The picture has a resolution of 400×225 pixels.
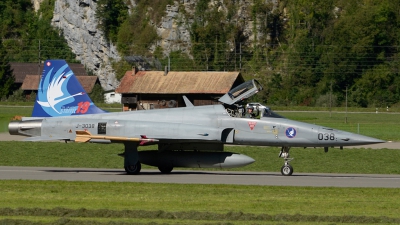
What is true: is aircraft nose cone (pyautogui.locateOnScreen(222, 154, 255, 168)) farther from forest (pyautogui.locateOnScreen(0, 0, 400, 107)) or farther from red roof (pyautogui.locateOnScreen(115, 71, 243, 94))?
forest (pyautogui.locateOnScreen(0, 0, 400, 107))

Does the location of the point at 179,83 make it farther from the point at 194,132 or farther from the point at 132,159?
the point at 194,132

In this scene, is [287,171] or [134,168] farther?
[134,168]

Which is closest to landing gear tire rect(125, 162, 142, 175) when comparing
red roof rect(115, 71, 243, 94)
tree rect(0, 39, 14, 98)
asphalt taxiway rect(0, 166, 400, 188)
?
asphalt taxiway rect(0, 166, 400, 188)

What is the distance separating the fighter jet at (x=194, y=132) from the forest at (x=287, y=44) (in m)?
60.8

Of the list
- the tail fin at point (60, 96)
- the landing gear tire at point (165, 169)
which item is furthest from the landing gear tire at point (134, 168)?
the tail fin at point (60, 96)

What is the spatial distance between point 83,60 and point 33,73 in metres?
6.82

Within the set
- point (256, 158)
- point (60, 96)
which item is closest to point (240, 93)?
point (60, 96)

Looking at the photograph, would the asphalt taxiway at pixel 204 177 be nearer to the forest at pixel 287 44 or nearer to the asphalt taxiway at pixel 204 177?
the asphalt taxiway at pixel 204 177

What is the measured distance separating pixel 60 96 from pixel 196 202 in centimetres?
905

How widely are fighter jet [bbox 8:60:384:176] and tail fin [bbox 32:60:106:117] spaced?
49 cm

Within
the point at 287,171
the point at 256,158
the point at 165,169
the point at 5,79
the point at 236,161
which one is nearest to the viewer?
the point at 236,161

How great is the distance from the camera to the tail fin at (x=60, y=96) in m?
22.8

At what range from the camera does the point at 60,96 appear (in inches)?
901

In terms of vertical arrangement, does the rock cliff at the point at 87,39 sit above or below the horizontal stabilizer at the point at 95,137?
above
